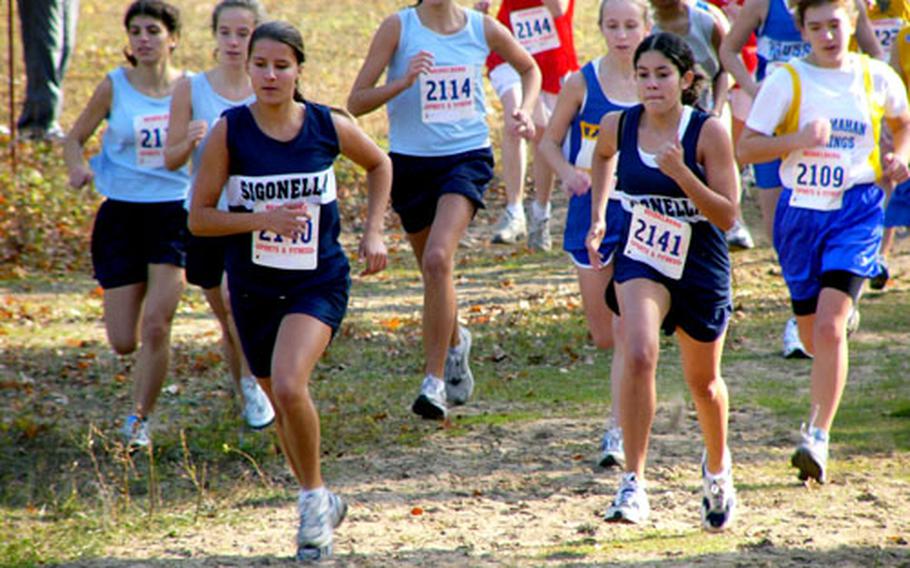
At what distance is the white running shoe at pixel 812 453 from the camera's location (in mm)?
6398

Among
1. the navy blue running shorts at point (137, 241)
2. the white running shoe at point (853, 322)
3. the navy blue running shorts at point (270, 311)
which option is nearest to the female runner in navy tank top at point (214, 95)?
the navy blue running shorts at point (137, 241)

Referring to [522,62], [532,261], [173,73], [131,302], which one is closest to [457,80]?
[522,62]

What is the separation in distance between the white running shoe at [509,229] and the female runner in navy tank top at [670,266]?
7.02 m

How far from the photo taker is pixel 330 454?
7.37 m

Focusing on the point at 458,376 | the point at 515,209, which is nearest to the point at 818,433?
the point at 458,376

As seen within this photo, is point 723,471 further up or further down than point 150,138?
further down

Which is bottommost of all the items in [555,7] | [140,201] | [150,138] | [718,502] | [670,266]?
[718,502]

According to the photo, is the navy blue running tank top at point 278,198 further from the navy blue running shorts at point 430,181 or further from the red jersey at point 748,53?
the red jersey at point 748,53

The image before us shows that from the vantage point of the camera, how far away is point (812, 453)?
6.39 meters

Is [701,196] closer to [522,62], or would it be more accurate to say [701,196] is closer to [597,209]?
[597,209]

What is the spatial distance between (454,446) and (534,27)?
18.3ft

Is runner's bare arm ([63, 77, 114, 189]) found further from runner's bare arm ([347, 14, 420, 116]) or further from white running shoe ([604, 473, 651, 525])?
white running shoe ([604, 473, 651, 525])

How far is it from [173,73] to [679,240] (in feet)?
10.9

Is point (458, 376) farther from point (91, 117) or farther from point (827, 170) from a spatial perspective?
point (827, 170)
